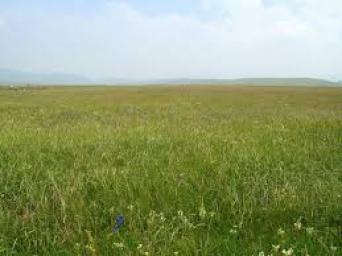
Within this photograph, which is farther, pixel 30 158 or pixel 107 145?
pixel 107 145

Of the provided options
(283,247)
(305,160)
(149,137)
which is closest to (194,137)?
(149,137)

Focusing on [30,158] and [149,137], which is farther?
[149,137]

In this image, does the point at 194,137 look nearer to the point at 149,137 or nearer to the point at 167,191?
the point at 149,137

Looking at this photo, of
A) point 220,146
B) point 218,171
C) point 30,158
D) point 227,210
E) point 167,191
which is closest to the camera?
point 227,210

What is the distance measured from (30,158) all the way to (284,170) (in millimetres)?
4819

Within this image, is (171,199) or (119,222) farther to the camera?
(171,199)

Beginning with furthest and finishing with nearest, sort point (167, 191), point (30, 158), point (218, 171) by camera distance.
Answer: point (30, 158) < point (218, 171) < point (167, 191)

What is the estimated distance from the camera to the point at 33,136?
39.1 ft

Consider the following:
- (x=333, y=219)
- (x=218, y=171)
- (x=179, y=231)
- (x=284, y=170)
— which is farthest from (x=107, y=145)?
(x=333, y=219)

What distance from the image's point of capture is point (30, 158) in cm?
901

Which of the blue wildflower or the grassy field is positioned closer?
the grassy field

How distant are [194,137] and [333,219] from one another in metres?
6.00

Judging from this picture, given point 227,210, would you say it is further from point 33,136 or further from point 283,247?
point 33,136

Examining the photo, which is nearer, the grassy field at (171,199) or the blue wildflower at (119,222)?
the grassy field at (171,199)
